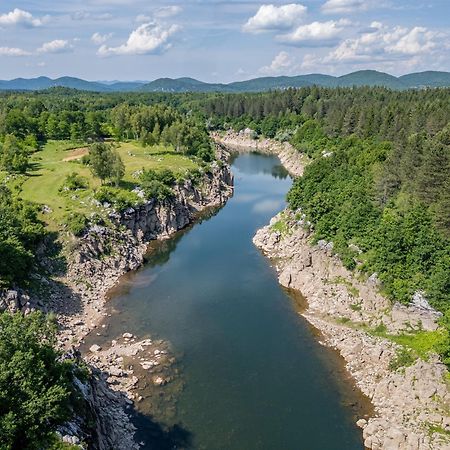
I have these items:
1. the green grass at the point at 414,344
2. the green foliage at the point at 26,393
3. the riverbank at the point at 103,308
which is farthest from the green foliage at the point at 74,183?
the green grass at the point at 414,344

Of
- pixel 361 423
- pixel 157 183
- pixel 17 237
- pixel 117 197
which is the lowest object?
pixel 361 423

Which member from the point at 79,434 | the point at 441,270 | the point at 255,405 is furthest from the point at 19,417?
the point at 441,270

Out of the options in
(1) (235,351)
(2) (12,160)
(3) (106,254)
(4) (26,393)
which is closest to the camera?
(4) (26,393)

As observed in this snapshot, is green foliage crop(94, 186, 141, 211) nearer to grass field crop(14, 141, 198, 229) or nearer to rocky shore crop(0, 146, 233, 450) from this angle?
rocky shore crop(0, 146, 233, 450)

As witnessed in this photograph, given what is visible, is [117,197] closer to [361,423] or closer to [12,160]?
[12,160]

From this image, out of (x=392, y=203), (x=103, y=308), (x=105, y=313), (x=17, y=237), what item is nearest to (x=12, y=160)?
(x=17, y=237)

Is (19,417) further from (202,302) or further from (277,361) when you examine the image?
(202,302)
